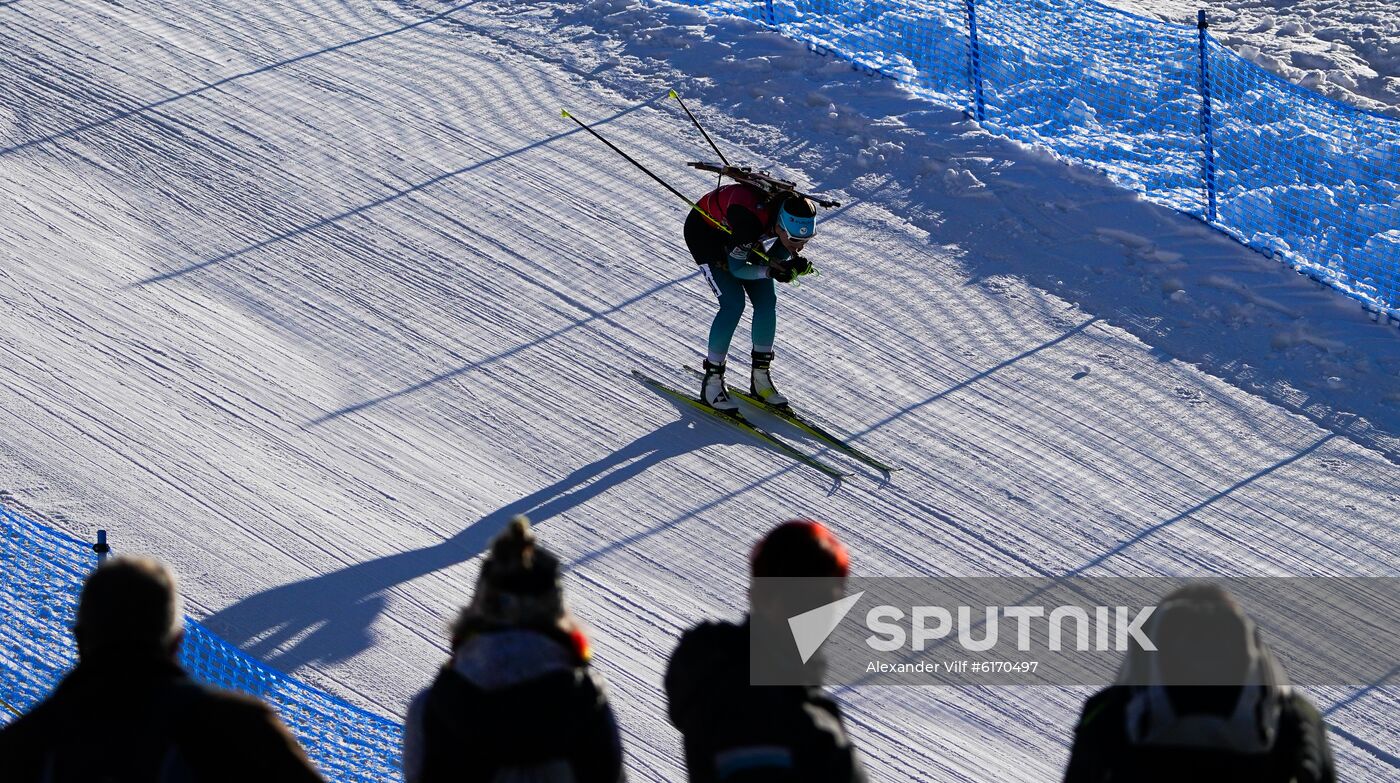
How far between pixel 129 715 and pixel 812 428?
6.02 metres

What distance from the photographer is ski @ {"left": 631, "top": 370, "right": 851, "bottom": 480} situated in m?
8.64

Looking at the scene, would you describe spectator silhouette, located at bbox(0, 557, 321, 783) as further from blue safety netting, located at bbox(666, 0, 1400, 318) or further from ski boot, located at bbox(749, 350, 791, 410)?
blue safety netting, located at bbox(666, 0, 1400, 318)

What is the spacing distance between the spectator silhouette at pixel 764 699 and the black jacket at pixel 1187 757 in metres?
0.49

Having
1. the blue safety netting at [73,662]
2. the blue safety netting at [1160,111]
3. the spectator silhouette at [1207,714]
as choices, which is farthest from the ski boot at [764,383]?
the spectator silhouette at [1207,714]

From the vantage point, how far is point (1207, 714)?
125 inches

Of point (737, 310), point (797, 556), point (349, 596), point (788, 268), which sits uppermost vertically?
point (797, 556)

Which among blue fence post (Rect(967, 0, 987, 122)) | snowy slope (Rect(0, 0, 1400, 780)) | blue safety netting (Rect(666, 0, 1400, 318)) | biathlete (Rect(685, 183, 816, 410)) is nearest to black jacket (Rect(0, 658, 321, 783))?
snowy slope (Rect(0, 0, 1400, 780))

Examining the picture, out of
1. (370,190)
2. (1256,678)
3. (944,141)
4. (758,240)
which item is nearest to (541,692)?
(1256,678)

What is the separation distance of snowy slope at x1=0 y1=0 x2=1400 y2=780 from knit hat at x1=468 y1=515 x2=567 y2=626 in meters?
3.06

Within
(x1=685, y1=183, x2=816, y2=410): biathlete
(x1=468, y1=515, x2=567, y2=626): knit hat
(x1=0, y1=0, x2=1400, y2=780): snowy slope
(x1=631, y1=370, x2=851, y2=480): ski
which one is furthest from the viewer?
(x1=631, y1=370, x2=851, y2=480): ski

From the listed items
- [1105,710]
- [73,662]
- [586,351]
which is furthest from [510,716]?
[586,351]

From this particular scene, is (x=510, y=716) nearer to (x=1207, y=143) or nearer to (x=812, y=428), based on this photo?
(x=812, y=428)

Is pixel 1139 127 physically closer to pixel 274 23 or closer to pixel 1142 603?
pixel 1142 603

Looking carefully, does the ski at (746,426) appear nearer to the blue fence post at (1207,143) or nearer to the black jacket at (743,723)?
the blue fence post at (1207,143)
